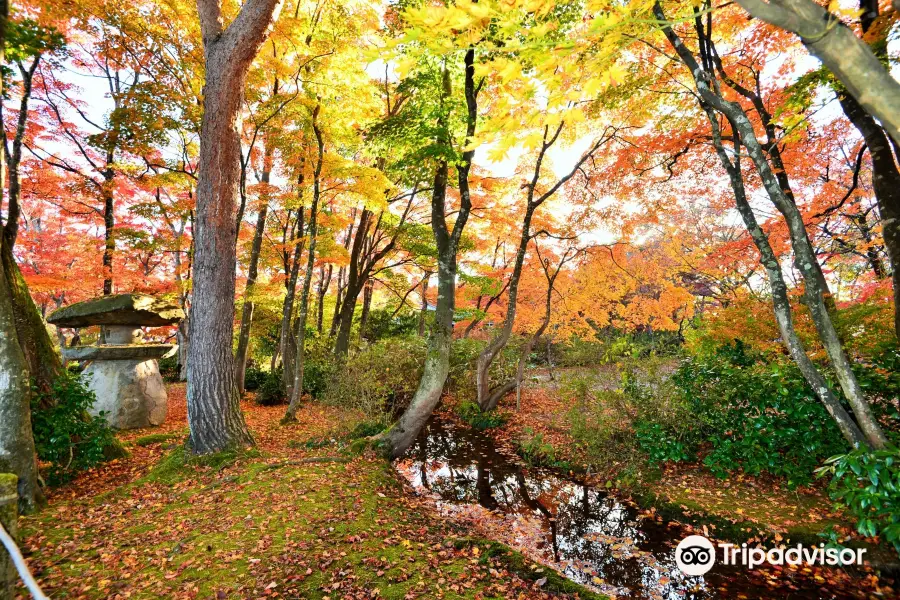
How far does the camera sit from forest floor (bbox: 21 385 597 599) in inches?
119

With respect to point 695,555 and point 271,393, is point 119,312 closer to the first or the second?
point 271,393

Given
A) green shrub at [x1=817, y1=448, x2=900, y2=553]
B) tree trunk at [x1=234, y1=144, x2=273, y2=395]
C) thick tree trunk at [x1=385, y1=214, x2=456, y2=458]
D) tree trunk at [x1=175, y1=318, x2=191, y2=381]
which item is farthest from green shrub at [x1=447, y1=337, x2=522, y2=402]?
tree trunk at [x1=175, y1=318, x2=191, y2=381]

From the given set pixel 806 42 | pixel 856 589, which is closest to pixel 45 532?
pixel 806 42

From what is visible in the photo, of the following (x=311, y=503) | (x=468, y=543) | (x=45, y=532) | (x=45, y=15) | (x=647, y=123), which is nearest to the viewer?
(x=45, y=532)

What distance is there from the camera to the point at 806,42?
1.40 metres

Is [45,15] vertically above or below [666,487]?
above

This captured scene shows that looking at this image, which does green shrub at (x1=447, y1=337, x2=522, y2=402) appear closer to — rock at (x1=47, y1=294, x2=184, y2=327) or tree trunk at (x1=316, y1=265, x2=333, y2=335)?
tree trunk at (x1=316, y1=265, x2=333, y2=335)

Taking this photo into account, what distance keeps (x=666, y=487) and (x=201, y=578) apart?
19.4 ft

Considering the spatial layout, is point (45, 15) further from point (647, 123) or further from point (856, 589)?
point (856, 589)

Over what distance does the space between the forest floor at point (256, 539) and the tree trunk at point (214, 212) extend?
0.68 m

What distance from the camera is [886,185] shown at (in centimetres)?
485

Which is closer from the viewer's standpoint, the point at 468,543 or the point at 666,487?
the point at 468,543

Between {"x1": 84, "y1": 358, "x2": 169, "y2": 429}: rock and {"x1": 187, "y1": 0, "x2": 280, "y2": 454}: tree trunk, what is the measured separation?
3830mm

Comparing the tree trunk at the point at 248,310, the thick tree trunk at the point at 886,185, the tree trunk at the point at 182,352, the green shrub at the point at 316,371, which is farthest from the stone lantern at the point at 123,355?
the thick tree trunk at the point at 886,185
